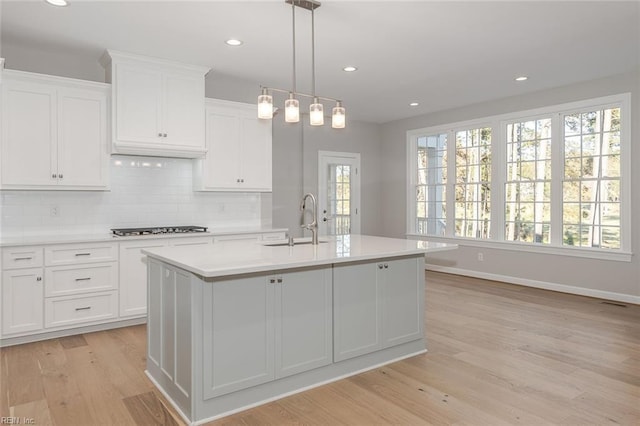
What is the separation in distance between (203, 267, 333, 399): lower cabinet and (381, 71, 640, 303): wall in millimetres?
4050

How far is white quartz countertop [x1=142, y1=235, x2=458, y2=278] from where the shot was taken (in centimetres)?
227

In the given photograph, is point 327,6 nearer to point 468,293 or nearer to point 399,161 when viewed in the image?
point 468,293

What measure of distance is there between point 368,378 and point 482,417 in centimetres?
77

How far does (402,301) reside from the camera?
3223 millimetres

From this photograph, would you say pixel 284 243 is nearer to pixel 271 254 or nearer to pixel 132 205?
pixel 271 254

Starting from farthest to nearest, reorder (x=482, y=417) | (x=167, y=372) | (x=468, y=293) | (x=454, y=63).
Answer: (x=468, y=293) < (x=454, y=63) < (x=167, y=372) < (x=482, y=417)

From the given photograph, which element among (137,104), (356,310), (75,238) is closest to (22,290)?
(75,238)

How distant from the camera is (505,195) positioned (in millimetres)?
6191

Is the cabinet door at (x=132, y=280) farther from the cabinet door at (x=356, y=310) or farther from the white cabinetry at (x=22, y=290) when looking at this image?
the cabinet door at (x=356, y=310)

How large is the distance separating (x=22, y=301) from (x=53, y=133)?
1.48 meters

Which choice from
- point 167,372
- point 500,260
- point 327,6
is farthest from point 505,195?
point 167,372

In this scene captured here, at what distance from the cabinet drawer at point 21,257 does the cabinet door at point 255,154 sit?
2.14m

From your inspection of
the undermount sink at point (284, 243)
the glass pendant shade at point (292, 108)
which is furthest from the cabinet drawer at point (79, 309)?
the glass pendant shade at point (292, 108)

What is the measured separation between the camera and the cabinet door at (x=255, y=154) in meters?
5.03
